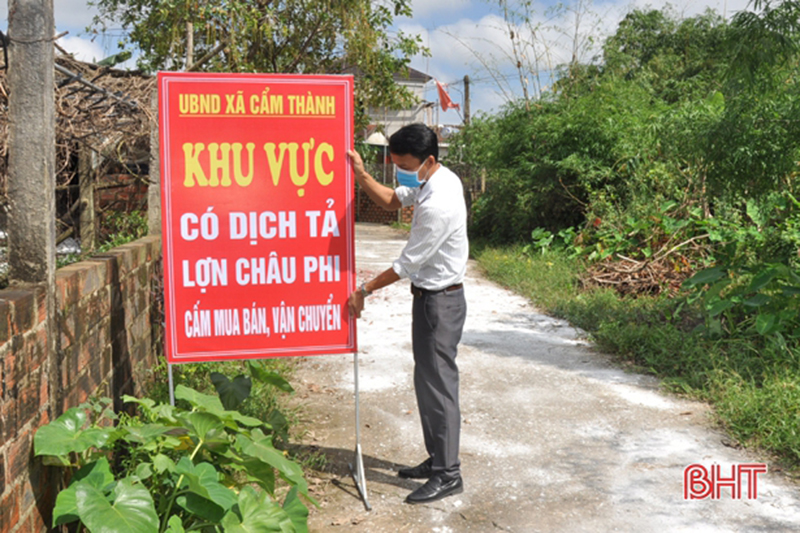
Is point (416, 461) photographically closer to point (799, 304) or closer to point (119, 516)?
point (119, 516)

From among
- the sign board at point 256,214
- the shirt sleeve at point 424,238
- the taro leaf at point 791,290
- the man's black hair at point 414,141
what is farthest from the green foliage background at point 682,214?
the sign board at point 256,214

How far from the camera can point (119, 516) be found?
2.53 m

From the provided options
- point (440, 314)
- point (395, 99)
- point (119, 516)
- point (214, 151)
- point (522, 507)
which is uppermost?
point (395, 99)

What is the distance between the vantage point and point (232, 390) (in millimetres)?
4055

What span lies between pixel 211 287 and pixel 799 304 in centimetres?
465

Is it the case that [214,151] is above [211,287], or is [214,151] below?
above

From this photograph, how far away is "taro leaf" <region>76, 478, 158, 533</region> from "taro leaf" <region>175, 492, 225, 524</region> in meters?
0.22

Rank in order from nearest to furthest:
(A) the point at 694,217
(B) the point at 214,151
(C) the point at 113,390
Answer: (B) the point at 214,151
(C) the point at 113,390
(A) the point at 694,217

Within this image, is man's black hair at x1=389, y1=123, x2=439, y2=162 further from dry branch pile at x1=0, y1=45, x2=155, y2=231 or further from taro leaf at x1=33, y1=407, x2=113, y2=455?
taro leaf at x1=33, y1=407, x2=113, y2=455

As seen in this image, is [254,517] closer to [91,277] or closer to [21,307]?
[21,307]

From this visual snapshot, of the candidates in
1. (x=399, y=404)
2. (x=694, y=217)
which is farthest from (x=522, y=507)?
(x=694, y=217)

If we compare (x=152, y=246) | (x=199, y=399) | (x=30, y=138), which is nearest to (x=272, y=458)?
(x=199, y=399)

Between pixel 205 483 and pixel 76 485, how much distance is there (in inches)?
17.9

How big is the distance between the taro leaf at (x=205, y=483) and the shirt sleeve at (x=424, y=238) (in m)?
1.36
